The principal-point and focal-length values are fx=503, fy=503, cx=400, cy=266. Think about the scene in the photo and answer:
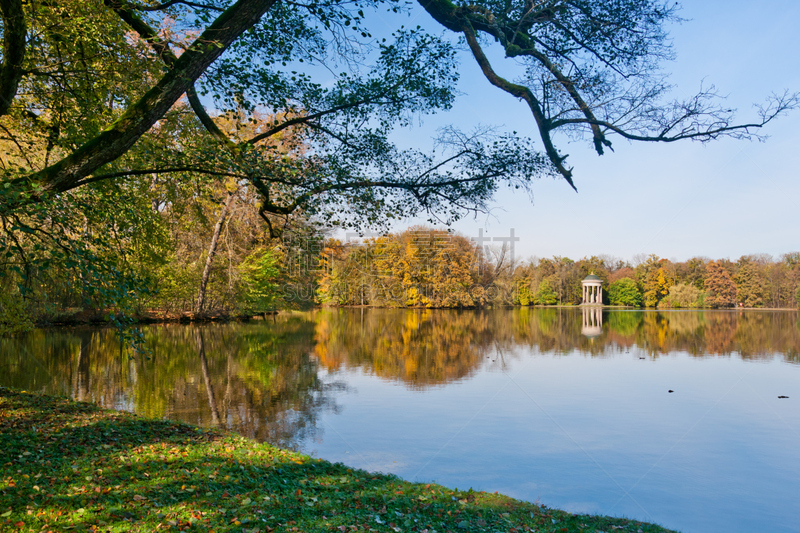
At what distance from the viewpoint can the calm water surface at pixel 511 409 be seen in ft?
21.9

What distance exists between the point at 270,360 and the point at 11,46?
11519 mm

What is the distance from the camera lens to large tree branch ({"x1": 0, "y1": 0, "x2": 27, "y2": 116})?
5547 millimetres

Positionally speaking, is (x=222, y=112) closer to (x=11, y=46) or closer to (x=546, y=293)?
(x=11, y=46)

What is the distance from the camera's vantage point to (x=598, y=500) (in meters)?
6.24

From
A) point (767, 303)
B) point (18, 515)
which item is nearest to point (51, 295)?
point (18, 515)

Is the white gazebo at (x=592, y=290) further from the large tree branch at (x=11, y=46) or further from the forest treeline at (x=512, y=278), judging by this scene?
the large tree branch at (x=11, y=46)

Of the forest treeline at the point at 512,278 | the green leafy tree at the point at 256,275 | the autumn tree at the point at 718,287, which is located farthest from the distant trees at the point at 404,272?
the autumn tree at the point at 718,287

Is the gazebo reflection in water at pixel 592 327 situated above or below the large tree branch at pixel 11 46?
below

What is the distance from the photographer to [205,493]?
15.3 feet

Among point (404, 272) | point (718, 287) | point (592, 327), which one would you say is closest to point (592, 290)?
point (718, 287)

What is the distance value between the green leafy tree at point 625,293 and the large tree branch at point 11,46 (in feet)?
267

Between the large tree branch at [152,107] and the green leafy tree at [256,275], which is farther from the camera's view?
the green leafy tree at [256,275]

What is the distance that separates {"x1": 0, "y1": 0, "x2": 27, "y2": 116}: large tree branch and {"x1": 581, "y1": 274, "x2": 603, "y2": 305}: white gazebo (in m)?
75.3

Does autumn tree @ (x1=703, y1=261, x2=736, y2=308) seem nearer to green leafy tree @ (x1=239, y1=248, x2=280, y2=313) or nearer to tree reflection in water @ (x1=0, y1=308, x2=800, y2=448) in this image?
tree reflection in water @ (x1=0, y1=308, x2=800, y2=448)
